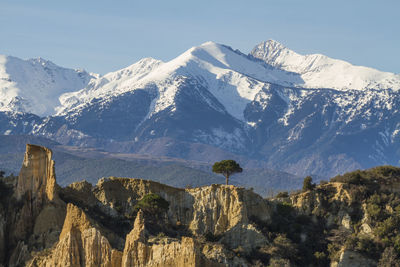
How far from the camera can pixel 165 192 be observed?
12775 cm

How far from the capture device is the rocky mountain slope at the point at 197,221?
9881 cm

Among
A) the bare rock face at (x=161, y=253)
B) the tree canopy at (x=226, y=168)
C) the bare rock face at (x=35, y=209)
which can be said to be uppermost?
the tree canopy at (x=226, y=168)

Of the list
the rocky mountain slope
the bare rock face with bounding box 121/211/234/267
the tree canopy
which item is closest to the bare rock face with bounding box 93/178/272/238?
the rocky mountain slope

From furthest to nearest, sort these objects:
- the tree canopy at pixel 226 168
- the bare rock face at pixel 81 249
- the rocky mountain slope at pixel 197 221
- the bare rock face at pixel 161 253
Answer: the tree canopy at pixel 226 168 < the rocky mountain slope at pixel 197 221 < the bare rock face at pixel 81 249 < the bare rock face at pixel 161 253

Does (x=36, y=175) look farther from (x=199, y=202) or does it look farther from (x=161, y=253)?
(x=161, y=253)

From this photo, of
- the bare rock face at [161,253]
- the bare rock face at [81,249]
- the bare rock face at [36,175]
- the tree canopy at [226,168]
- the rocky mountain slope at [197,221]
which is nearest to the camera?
the bare rock face at [161,253]

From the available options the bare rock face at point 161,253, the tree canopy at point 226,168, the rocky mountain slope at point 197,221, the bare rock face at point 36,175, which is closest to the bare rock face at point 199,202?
the rocky mountain slope at point 197,221

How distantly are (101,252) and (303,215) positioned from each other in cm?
4465

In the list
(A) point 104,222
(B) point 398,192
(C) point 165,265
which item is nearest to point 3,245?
(A) point 104,222

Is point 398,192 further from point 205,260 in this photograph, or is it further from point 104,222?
point 205,260

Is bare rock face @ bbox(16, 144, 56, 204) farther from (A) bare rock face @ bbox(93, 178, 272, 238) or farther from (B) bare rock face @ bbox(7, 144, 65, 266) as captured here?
(A) bare rock face @ bbox(93, 178, 272, 238)

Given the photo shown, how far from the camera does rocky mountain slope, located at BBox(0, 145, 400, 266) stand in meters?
98.8

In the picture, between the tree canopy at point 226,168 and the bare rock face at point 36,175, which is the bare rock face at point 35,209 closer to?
the bare rock face at point 36,175

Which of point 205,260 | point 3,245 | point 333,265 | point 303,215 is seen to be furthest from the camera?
point 303,215
